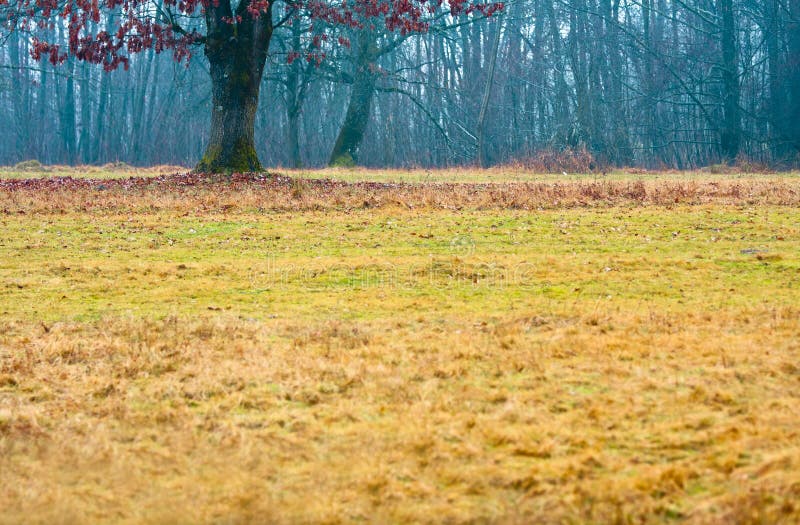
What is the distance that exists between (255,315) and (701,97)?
108 feet

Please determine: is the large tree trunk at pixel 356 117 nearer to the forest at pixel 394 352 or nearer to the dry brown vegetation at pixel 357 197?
the forest at pixel 394 352

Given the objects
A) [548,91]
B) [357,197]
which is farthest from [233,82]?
[548,91]

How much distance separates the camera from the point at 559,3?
1475 inches

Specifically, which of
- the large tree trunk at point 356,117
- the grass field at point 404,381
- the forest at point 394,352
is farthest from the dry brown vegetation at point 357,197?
the large tree trunk at point 356,117

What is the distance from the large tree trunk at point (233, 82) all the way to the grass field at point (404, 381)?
9957 mm

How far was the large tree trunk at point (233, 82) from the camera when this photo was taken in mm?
19484

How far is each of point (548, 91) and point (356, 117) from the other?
787 cm

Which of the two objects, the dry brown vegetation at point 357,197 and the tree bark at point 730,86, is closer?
the dry brown vegetation at point 357,197

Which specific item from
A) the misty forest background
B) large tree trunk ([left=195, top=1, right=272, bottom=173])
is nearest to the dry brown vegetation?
large tree trunk ([left=195, top=1, right=272, bottom=173])

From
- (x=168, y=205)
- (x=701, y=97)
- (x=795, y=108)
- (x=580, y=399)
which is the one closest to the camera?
(x=580, y=399)

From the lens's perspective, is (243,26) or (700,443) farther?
(243,26)

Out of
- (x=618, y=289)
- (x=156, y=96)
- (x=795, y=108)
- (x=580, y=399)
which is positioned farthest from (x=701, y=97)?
(x=580, y=399)

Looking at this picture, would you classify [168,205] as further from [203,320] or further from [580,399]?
[580,399]

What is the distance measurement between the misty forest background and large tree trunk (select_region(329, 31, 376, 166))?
0.12 meters
